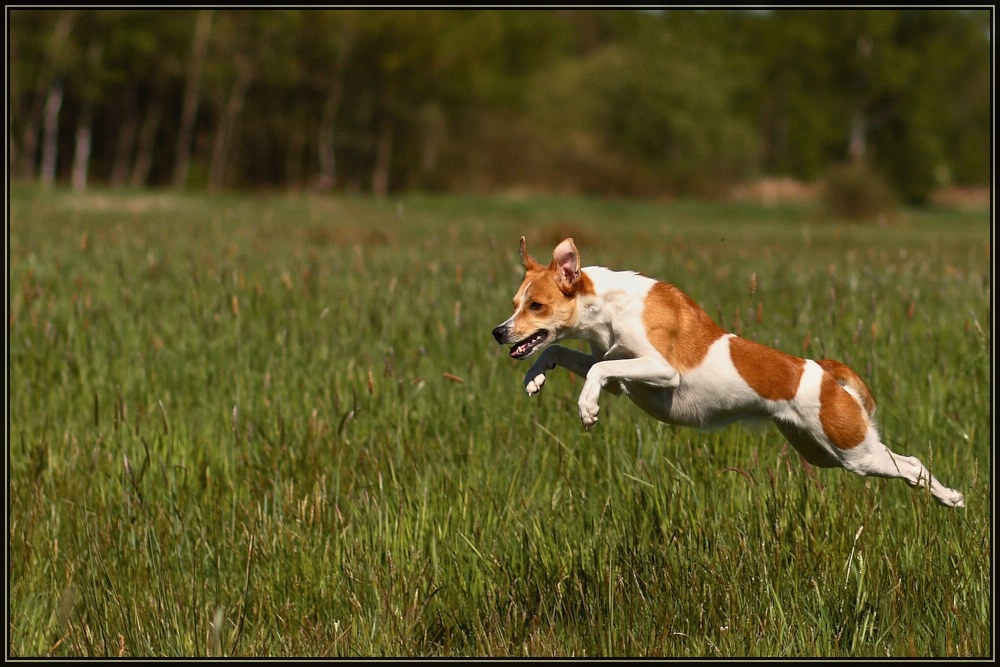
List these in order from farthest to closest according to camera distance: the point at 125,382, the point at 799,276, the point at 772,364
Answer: the point at 799,276, the point at 125,382, the point at 772,364

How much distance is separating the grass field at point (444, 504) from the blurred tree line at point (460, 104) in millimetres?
53262

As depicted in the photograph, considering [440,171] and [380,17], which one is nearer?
[380,17]

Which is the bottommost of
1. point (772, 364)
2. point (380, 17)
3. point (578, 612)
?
point (578, 612)

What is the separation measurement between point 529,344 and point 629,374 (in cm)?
29

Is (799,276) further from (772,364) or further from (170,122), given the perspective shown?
(170,122)

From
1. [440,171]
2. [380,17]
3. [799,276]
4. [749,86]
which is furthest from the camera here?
[749,86]

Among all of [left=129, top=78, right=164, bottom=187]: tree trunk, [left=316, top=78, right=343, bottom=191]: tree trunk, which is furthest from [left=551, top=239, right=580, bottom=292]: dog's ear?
[left=316, top=78, right=343, bottom=191]: tree trunk

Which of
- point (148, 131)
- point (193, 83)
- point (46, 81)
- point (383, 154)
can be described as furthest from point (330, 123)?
point (46, 81)

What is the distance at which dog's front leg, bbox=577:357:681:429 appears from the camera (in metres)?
2.75

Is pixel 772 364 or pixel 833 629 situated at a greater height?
pixel 772 364

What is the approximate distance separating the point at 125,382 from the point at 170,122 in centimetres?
6926

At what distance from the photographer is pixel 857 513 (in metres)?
4.82

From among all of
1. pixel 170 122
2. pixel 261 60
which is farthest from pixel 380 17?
pixel 170 122

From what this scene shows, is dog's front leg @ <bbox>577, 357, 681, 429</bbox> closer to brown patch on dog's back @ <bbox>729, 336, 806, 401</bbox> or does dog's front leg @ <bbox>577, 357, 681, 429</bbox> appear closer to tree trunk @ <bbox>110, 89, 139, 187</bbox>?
brown patch on dog's back @ <bbox>729, 336, 806, 401</bbox>
